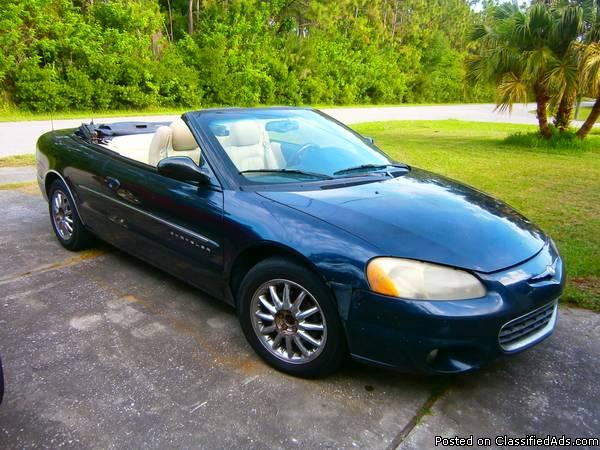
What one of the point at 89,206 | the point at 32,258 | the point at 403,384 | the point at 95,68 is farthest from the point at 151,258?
the point at 95,68

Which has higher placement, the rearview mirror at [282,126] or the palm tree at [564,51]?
the palm tree at [564,51]

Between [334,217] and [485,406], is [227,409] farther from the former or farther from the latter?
[485,406]

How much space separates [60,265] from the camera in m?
4.16

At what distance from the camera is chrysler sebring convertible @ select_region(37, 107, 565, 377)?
7.50 ft

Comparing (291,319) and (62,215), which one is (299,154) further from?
(62,215)

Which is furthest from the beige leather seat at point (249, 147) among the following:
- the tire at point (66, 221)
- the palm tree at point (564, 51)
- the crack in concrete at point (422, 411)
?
the palm tree at point (564, 51)

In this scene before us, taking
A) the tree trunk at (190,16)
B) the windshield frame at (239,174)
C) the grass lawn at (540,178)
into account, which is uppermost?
the tree trunk at (190,16)

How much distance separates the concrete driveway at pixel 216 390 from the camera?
2.24m

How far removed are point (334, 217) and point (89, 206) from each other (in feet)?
7.87

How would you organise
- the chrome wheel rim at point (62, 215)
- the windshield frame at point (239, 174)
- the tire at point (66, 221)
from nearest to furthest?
the windshield frame at point (239, 174)
the tire at point (66, 221)
the chrome wheel rim at point (62, 215)

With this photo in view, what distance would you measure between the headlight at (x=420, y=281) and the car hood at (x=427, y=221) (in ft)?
0.14

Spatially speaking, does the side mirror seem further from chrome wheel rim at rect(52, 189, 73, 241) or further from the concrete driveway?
chrome wheel rim at rect(52, 189, 73, 241)

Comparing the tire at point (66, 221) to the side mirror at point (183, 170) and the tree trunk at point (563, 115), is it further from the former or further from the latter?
the tree trunk at point (563, 115)

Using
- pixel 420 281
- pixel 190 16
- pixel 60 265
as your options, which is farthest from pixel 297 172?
pixel 190 16
